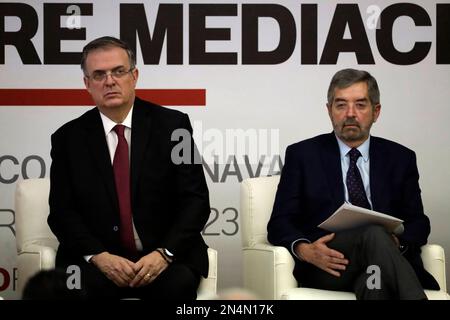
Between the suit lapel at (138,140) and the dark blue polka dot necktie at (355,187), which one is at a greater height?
the suit lapel at (138,140)

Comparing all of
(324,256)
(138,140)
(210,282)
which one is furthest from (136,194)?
(324,256)

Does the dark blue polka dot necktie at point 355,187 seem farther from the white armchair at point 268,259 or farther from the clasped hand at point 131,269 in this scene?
the clasped hand at point 131,269

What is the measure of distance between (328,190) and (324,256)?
1.53ft

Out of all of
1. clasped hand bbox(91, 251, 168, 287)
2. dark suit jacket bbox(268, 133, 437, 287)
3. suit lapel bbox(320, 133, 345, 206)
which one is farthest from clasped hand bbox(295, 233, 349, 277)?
clasped hand bbox(91, 251, 168, 287)

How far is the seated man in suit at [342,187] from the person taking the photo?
4.02 meters

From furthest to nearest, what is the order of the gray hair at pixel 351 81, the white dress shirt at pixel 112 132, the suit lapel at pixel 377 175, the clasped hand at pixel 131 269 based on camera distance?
the gray hair at pixel 351 81 → the suit lapel at pixel 377 175 → the white dress shirt at pixel 112 132 → the clasped hand at pixel 131 269

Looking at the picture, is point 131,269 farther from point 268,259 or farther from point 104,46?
point 104,46

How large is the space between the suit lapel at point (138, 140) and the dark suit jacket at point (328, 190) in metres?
0.78

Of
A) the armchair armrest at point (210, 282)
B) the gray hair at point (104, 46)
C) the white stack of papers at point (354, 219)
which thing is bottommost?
the armchair armrest at point (210, 282)

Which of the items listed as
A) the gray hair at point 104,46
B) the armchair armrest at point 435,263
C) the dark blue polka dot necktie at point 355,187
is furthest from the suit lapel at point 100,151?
the armchair armrest at point 435,263

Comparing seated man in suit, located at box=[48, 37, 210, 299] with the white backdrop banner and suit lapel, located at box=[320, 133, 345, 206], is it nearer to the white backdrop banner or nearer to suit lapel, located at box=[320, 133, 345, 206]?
suit lapel, located at box=[320, 133, 345, 206]

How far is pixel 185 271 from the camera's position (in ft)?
12.5
